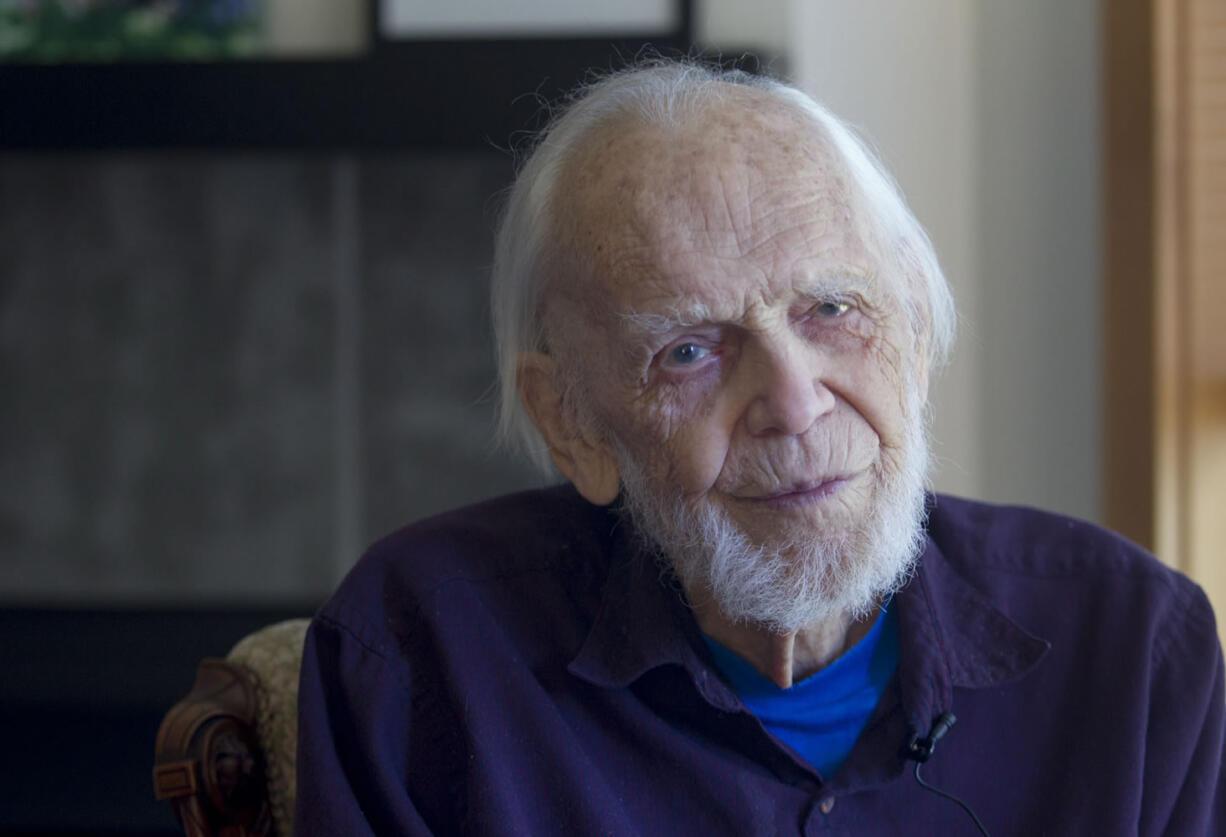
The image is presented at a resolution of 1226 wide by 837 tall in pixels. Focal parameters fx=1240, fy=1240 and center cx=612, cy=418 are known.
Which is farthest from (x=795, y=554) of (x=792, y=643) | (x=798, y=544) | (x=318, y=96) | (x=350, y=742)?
(x=318, y=96)

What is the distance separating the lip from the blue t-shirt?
19cm

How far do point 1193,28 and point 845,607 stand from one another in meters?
1.58

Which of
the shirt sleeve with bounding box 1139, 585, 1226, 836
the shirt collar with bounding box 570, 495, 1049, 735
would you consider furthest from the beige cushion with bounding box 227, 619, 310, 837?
the shirt sleeve with bounding box 1139, 585, 1226, 836

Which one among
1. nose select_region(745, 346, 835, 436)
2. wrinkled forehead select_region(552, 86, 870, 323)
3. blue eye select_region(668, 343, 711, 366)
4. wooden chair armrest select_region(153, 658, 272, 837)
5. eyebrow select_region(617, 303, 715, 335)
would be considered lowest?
wooden chair armrest select_region(153, 658, 272, 837)

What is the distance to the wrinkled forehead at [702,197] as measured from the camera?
42.5 inches

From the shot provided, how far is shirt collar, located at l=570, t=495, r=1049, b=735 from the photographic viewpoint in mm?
1116

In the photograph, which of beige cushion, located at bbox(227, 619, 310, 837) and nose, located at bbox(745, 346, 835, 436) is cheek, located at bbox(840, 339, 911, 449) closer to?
nose, located at bbox(745, 346, 835, 436)

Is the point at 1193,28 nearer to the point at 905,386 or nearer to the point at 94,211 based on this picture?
the point at 905,386

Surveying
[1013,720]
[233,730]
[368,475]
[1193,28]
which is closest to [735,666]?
[1013,720]

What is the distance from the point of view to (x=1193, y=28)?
2.19 m

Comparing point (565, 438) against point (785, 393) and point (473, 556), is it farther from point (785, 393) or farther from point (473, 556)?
point (785, 393)

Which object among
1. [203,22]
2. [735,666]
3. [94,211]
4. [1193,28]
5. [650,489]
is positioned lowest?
[735,666]

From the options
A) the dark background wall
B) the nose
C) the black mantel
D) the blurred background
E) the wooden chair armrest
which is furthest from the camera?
the dark background wall

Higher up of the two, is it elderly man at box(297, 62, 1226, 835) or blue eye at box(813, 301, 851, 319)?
blue eye at box(813, 301, 851, 319)
